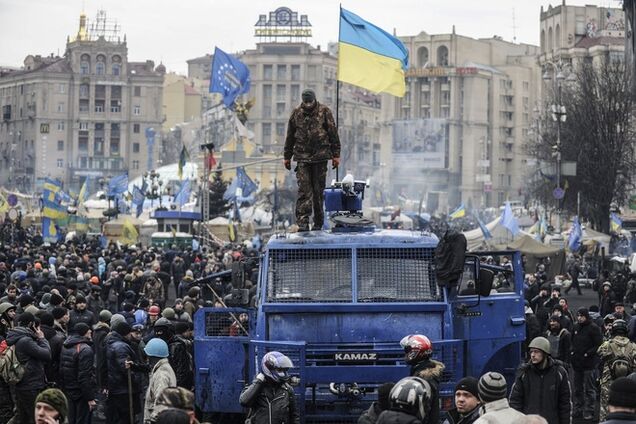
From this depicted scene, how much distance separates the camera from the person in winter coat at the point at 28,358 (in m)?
13.4

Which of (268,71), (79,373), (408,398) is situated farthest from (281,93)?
(408,398)

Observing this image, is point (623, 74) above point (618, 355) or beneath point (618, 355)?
above

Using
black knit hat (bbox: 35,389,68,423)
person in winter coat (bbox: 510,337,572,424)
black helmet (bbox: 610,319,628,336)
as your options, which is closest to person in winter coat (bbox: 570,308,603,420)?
black helmet (bbox: 610,319,628,336)

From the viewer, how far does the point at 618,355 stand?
15320mm

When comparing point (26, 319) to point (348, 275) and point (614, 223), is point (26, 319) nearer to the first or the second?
point (348, 275)

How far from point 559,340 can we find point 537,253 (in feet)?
87.7

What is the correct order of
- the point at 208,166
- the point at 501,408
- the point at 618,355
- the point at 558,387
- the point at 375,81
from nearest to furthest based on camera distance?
1. the point at 501,408
2. the point at 558,387
3. the point at 618,355
4. the point at 375,81
5. the point at 208,166

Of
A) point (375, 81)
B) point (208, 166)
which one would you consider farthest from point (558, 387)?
point (208, 166)

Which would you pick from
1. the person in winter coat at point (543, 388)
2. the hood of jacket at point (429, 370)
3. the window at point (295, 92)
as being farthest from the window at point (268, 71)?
the hood of jacket at point (429, 370)

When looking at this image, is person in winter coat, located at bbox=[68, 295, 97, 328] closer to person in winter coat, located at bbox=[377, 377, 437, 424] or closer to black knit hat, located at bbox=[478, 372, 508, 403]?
black knit hat, located at bbox=[478, 372, 508, 403]

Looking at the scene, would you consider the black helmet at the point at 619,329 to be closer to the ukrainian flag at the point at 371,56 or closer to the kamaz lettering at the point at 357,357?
the kamaz lettering at the point at 357,357

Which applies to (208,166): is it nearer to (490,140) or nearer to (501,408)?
(501,408)

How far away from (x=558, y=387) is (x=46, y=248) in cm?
3374

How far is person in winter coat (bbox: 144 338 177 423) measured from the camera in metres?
12.3
